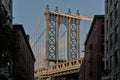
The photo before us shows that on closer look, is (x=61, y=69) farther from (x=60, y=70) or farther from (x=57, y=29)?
(x=57, y=29)

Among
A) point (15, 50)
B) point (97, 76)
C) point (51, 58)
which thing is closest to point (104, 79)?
point (97, 76)

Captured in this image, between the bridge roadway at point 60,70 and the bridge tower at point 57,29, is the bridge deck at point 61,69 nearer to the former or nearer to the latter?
the bridge roadway at point 60,70

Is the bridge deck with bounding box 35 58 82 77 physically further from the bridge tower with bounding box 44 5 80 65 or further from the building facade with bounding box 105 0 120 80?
the building facade with bounding box 105 0 120 80

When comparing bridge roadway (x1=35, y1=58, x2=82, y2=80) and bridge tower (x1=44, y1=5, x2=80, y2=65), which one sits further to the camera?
bridge tower (x1=44, y1=5, x2=80, y2=65)

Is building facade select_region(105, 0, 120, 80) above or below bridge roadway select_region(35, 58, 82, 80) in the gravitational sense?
above

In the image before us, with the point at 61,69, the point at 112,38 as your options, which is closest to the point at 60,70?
the point at 61,69

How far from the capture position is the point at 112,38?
73312 millimetres

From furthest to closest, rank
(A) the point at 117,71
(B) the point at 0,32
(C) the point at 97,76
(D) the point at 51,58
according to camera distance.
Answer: (D) the point at 51,58 < (C) the point at 97,76 < (A) the point at 117,71 < (B) the point at 0,32

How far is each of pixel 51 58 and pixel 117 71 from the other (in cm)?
9882

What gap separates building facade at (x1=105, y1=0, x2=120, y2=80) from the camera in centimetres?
6738

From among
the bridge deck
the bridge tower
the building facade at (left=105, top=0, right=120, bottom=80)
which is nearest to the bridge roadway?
the bridge deck

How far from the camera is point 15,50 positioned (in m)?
39.3

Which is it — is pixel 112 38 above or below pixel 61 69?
above

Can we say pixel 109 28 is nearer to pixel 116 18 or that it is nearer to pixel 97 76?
pixel 116 18
